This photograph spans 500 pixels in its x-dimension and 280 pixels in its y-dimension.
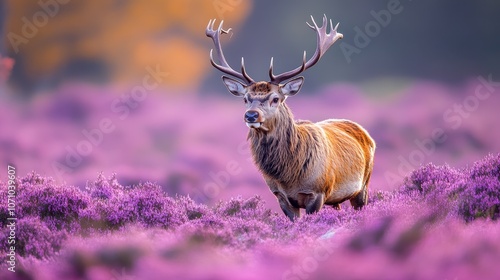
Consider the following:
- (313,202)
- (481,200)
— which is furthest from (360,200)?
(481,200)

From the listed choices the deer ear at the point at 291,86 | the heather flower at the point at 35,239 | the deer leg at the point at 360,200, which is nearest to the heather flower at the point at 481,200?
the deer ear at the point at 291,86

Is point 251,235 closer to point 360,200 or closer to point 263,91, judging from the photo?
point 263,91

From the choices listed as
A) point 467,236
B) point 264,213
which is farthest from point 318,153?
point 467,236

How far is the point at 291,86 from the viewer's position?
27.7 ft

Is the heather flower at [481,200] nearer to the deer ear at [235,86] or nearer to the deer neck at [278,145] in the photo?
the deer neck at [278,145]

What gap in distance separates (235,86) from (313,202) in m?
1.90

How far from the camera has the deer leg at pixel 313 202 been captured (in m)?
8.42

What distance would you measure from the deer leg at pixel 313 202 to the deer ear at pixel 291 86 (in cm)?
141

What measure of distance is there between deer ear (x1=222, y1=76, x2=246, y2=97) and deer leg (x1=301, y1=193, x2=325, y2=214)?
5.47 feet

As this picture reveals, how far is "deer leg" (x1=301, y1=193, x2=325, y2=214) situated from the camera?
842 cm

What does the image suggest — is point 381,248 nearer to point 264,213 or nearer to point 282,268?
point 282,268

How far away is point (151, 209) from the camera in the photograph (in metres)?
8.20

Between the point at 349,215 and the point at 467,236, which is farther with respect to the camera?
the point at 349,215

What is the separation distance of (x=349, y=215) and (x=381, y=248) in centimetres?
290
